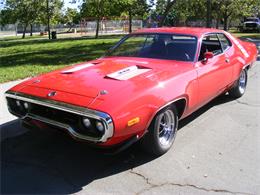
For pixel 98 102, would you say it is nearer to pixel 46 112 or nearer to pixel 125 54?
pixel 46 112

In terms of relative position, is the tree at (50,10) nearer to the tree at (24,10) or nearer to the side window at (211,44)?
the tree at (24,10)

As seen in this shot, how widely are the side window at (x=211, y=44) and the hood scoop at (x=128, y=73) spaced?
1307 millimetres

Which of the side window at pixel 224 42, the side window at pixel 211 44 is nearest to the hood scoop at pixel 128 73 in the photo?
the side window at pixel 211 44

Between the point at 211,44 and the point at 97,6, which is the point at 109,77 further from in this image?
the point at 97,6

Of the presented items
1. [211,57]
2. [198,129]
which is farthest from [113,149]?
[211,57]

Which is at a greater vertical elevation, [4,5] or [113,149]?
[4,5]

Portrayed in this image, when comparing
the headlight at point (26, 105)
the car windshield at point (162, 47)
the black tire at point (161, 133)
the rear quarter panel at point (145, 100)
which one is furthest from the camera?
the car windshield at point (162, 47)

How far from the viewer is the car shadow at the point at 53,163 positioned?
3.64m

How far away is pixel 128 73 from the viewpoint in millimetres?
4395

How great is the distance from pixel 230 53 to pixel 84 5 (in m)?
20.3

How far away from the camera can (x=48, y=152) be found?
4438mm

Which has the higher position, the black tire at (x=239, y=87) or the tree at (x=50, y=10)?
the tree at (x=50, y=10)

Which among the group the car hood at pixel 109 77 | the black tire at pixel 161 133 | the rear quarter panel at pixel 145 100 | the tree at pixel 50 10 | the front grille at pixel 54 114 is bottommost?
the black tire at pixel 161 133

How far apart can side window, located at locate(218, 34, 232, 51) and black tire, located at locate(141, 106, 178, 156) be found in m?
2.29
